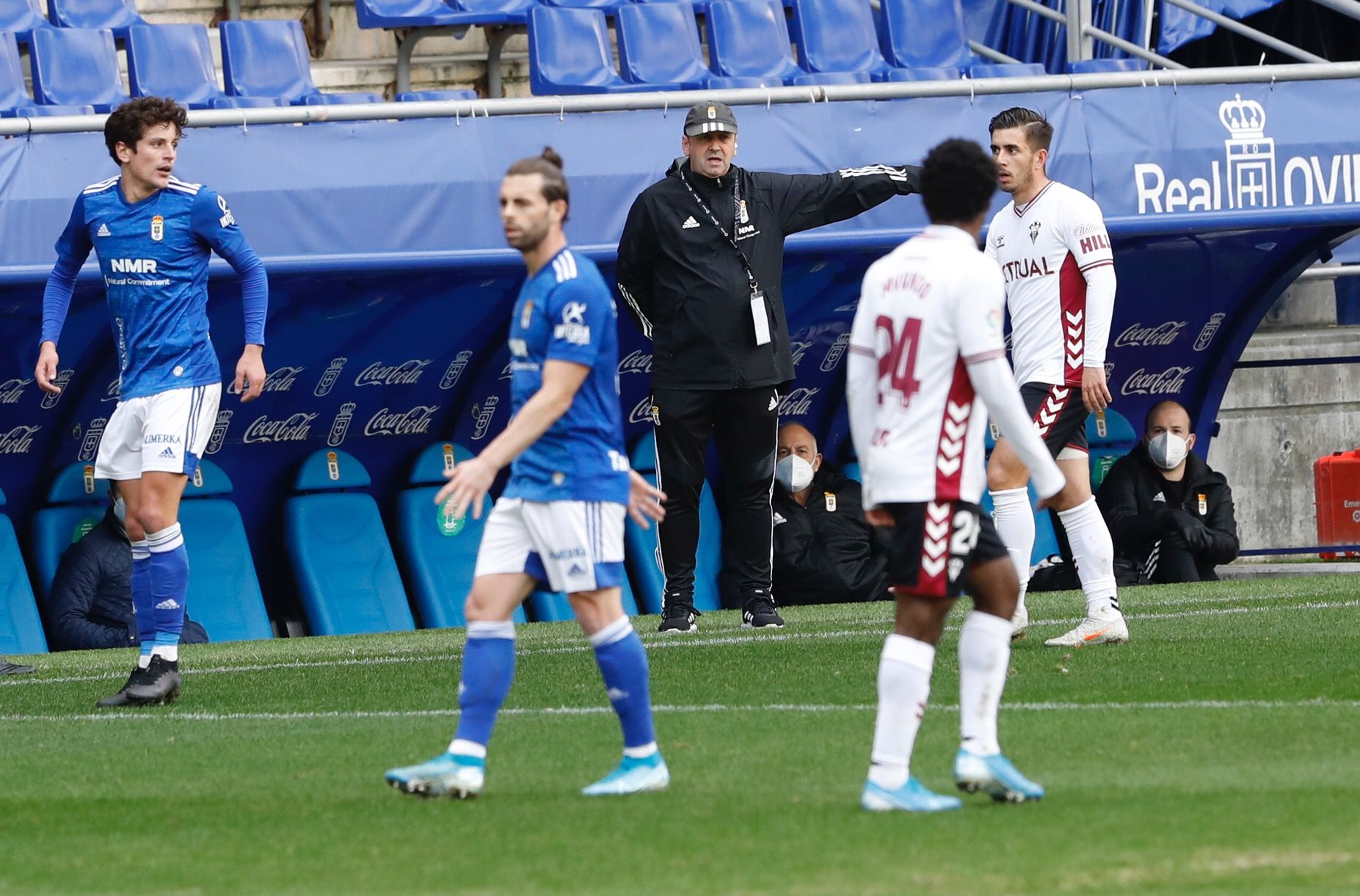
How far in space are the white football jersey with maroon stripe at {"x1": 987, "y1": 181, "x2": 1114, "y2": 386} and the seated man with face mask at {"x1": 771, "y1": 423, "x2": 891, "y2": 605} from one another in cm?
387

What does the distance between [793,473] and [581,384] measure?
6959 mm

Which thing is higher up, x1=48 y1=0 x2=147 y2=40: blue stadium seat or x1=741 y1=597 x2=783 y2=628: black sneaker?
x1=48 y1=0 x2=147 y2=40: blue stadium seat

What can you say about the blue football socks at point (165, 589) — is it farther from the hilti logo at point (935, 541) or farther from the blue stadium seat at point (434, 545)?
the blue stadium seat at point (434, 545)

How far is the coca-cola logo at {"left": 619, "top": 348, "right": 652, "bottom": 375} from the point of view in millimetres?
12719

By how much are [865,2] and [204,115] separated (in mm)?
6355

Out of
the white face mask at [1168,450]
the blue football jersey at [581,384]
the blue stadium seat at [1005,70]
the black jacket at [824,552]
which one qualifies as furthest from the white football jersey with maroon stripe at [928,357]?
the blue stadium seat at [1005,70]

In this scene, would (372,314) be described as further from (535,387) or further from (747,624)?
(535,387)

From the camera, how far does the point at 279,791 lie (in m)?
5.62

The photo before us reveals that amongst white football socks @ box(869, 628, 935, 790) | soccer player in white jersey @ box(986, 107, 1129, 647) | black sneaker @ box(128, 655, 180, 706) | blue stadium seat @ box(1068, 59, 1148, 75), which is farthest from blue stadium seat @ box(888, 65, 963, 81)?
white football socks @ box(869, 628, 935, 790)

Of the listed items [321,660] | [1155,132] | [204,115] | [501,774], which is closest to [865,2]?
[1155,132]

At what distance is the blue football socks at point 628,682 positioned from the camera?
5281 mm

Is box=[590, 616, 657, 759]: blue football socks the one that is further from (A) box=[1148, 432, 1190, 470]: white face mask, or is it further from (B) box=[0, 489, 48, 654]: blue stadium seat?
A: (A) box=[1148, 432, 1190, 470]: white face mask

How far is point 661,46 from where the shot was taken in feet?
48.0

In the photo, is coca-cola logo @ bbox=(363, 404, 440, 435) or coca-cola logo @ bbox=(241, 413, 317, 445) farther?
coca-cola logo @ bbox=(363, 404, 440, 435)
